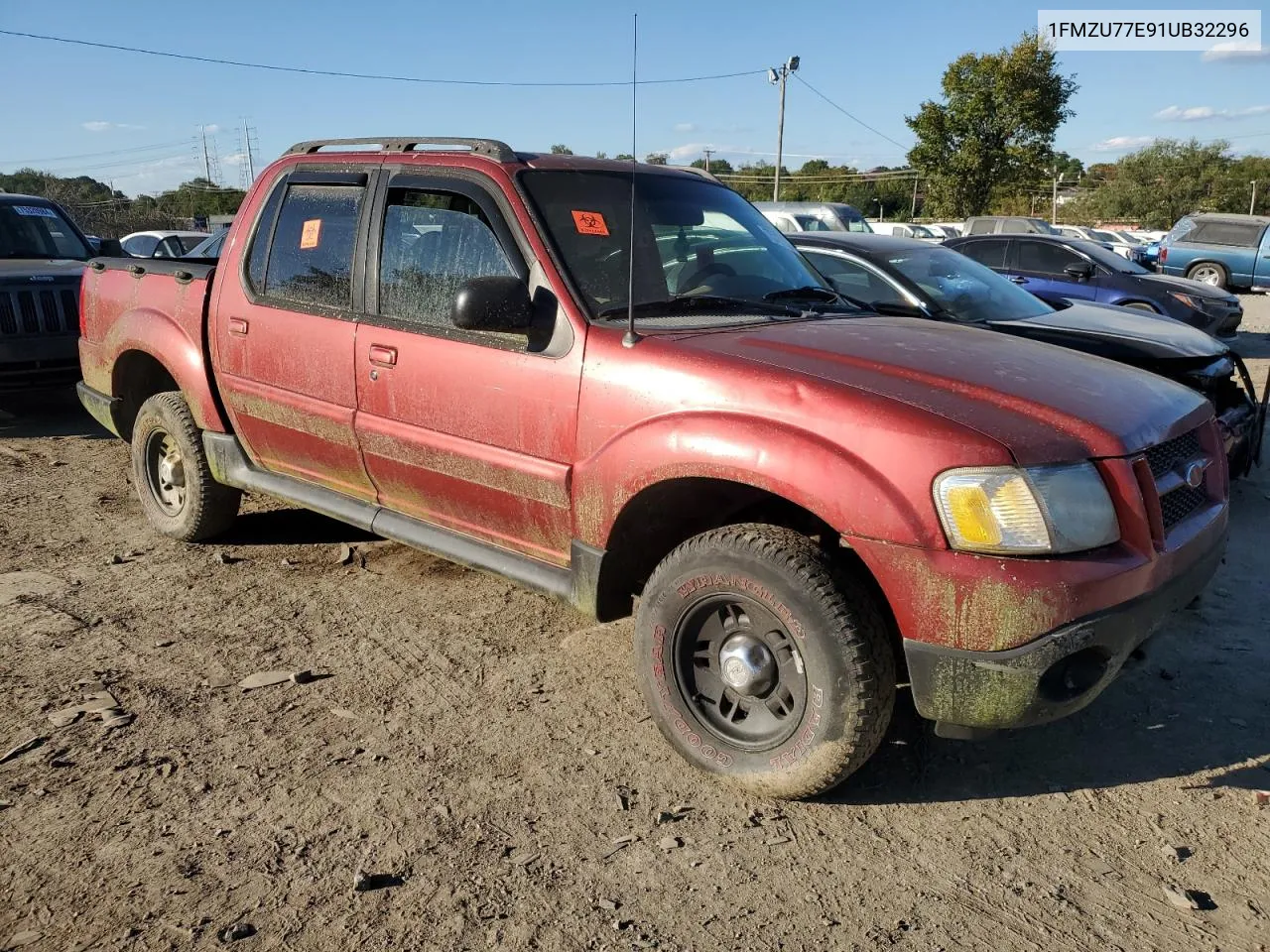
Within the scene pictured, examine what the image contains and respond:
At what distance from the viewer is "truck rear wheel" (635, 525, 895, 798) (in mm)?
2688

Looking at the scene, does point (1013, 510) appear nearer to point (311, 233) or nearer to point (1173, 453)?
point (1173, 453)

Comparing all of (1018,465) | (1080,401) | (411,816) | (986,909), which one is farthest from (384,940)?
(1080,401)

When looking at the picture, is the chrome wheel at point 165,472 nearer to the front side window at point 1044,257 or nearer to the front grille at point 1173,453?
the front grille at point 1173,453

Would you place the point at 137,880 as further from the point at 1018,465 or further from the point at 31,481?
the point at 31,481

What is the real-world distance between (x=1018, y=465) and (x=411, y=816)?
194cm

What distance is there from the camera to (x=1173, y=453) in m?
2.96

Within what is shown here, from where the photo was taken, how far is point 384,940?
2348mm

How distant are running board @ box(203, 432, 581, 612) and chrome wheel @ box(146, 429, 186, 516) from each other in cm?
43

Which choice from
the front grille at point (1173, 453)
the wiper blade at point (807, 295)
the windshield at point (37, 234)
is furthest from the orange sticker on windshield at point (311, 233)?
the windshield at point (37, 234)

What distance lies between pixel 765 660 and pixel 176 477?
3.61m

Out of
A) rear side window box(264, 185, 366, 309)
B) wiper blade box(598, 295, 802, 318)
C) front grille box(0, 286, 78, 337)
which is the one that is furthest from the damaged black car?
front grille box(0, 286, 78, 337)

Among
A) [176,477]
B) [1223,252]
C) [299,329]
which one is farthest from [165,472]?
[1223,252]

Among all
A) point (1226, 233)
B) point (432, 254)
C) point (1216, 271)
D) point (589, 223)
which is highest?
point (1226, 233)

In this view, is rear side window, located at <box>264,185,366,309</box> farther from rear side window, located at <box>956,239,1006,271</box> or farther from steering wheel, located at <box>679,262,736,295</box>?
rear side window, located at <box>956,239,1006,271</box>
